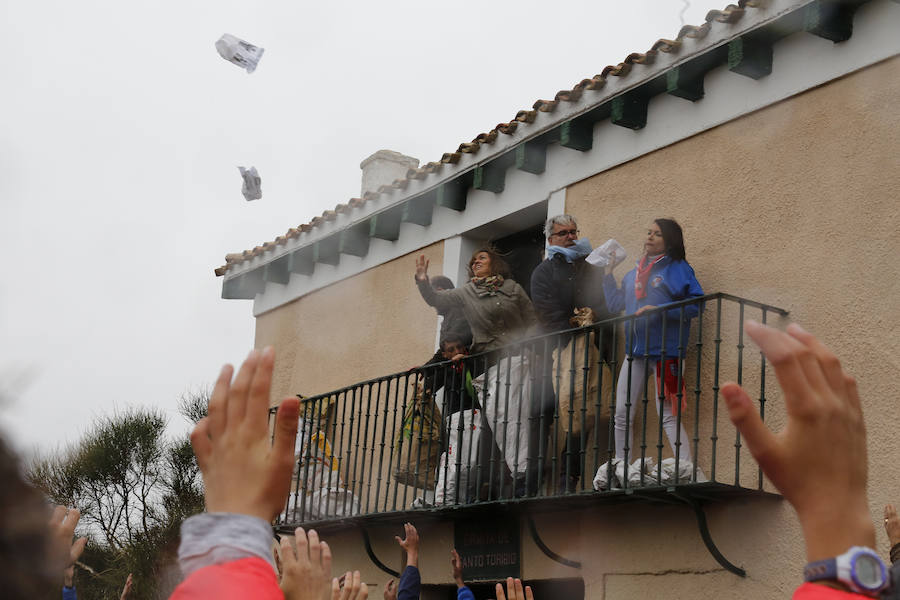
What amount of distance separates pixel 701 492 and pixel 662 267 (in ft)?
4.53

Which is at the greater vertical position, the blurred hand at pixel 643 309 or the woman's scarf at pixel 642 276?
the woman's scarf at pixel 642 276

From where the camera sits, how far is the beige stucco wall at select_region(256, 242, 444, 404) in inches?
394

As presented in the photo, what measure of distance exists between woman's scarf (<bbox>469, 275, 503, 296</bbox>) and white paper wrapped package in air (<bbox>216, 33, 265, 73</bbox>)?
2.25 meters

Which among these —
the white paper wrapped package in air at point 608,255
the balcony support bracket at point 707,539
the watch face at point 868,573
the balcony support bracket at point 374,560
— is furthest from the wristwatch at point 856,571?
the balcony support bracket at point 374,560

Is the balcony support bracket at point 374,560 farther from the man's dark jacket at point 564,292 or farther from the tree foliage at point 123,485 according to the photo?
the tree foliage at point 123,485

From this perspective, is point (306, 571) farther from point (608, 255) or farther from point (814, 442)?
point (608, 255)

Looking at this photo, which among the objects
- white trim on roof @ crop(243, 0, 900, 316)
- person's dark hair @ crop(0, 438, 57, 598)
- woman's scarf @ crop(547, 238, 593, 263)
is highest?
white trim on roof @ crop(243, 0, 900, 316)

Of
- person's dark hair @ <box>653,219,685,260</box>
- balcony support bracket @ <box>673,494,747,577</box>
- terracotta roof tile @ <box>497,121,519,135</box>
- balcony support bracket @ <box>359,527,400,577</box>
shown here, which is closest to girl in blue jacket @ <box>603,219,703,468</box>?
person's dark hair @ <box>653,219,685,260</box>

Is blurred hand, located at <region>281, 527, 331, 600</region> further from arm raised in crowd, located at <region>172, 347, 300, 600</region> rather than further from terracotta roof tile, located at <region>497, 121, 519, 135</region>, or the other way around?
terracotta roof tile, located at <region>497, 121, 519, 135</region>

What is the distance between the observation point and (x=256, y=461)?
64.9 inches

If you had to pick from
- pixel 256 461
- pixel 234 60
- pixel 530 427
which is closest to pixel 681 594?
pixel 530 427

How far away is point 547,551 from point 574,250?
1948mm

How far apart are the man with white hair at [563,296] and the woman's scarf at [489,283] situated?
0.60 meters

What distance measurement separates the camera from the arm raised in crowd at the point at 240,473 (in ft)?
5.13
